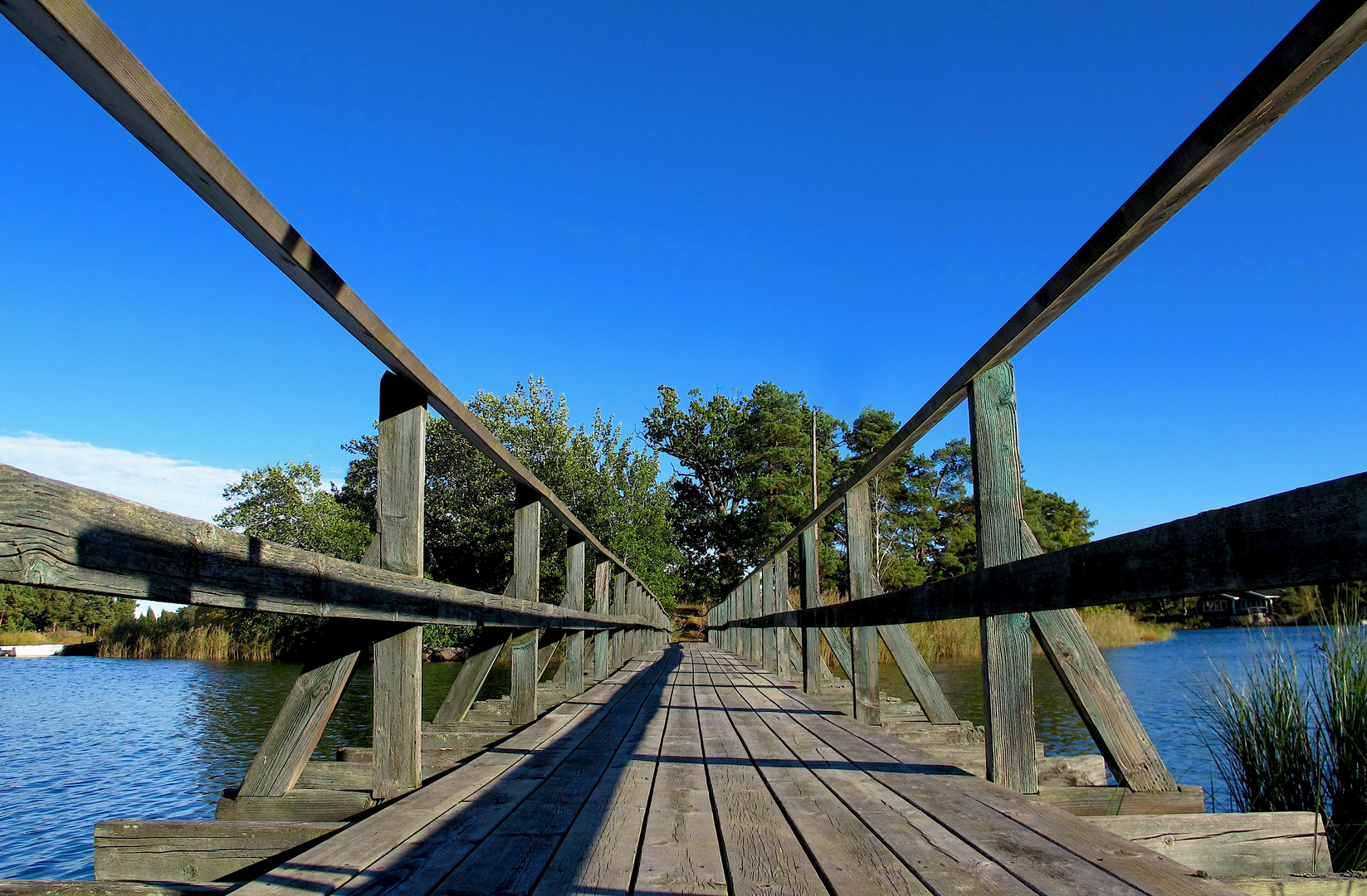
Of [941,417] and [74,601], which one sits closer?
[941,417]

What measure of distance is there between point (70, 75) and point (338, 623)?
4.59 feet

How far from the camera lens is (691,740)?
3.41 m

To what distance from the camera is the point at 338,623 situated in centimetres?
220

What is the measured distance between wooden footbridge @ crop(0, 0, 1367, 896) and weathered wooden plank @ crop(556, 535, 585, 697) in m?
1.82

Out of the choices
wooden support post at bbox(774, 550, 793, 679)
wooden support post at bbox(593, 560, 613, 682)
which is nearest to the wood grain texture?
wooden support post at bbox(593, 560, 613, 682)

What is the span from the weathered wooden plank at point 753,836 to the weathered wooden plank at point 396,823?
646mm

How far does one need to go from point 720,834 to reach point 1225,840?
3.72ft

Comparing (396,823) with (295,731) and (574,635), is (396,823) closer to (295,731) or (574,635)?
(295,731)

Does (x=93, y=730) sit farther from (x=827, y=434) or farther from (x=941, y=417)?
(x=827, y=434)

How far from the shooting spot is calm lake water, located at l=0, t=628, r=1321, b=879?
536cm

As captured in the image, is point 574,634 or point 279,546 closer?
point 279,546

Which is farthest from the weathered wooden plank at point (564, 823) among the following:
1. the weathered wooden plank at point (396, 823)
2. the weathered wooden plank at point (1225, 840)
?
the weathered wooden plank at point (1225, 840)

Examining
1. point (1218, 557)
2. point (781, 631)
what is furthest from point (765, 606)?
point (1218, 557)

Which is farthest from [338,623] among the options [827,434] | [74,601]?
[827,434]
